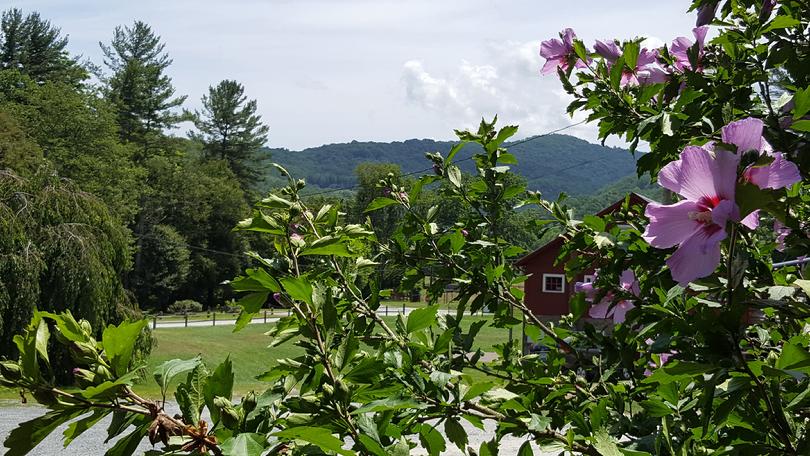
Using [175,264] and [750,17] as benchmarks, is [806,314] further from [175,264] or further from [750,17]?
[175,264]

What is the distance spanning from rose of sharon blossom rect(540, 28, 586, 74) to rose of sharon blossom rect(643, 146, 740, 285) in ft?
3.24

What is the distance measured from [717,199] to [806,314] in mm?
231

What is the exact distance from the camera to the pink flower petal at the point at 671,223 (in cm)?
76

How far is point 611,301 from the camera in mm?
1773

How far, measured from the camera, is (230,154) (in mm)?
48656

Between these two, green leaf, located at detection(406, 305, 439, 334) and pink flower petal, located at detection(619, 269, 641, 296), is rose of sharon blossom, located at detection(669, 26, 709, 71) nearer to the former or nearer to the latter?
pink flower petal, located at detection(619, 269, 641, 296)

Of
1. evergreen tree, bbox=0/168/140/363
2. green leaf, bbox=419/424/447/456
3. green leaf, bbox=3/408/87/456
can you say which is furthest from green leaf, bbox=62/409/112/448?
evergreen tree, bbox=0/168/140/363

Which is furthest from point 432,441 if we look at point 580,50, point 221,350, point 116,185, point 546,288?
point 116,185

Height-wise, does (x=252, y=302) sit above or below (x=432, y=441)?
above

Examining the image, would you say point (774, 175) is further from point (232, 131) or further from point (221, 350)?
point (232, 131)

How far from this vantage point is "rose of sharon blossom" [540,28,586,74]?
5.56ft

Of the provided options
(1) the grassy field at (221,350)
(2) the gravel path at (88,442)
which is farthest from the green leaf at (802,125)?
(1) the grassy field at (221,350)

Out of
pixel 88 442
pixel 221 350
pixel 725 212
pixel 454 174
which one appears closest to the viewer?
pixel 725 212

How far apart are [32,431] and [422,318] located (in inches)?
21.4
